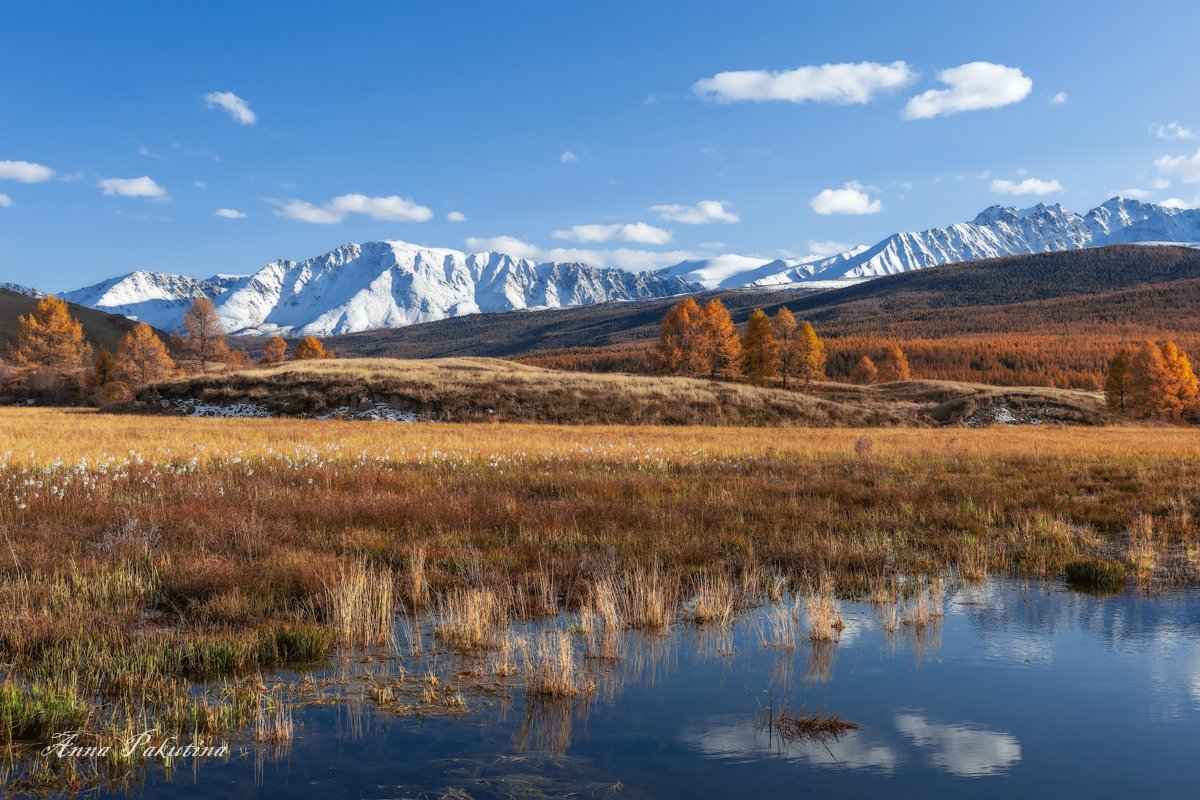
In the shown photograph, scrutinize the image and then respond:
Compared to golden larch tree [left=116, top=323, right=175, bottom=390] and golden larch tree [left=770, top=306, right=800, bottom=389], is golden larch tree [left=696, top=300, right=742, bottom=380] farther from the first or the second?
golden larch tree [left=116, top=323, right=175, bottom=390]

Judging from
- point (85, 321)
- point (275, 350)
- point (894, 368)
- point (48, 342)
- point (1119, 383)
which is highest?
point (85, 321)

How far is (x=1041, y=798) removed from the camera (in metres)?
4.96

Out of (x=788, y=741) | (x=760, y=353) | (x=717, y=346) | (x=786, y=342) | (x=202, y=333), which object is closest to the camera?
(x=788, y=741)

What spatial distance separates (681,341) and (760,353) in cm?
824

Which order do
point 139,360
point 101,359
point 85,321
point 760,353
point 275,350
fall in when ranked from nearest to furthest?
point 760,353
point 139,360
point 101,359
point 275,350
point 85,321

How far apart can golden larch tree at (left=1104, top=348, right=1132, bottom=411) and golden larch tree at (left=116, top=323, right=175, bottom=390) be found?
9507 cm

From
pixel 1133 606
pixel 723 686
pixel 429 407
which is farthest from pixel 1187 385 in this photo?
pixel 723 686

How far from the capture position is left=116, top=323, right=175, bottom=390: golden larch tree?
8081 cm

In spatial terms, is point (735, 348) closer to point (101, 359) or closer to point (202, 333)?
point (202, 333)

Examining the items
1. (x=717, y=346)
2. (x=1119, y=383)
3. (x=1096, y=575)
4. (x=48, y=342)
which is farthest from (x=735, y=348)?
(x=48, y=342)

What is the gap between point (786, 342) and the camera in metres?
82.1

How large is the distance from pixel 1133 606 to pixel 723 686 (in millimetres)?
5726

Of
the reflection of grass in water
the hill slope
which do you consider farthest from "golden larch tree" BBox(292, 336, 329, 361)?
the reflection of grass in water

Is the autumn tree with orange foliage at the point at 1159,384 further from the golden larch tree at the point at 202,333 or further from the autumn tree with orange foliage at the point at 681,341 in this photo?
the golden larch tree at the point at 202,333
